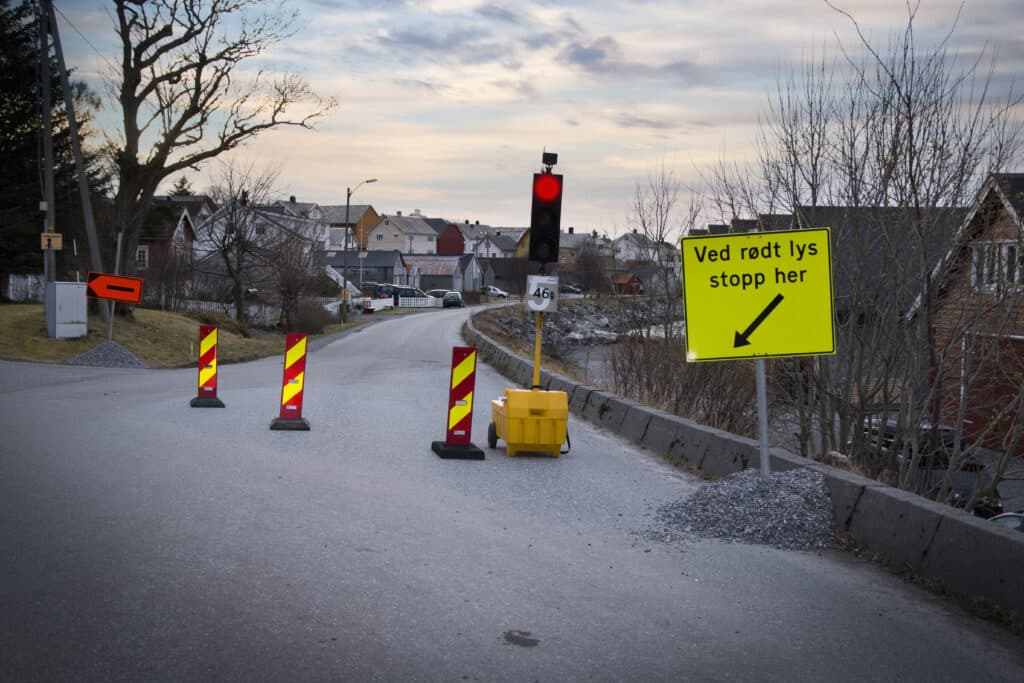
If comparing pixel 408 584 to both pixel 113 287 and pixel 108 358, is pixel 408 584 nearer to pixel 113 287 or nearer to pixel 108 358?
pixel 113 287

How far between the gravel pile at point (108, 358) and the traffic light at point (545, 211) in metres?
16.5

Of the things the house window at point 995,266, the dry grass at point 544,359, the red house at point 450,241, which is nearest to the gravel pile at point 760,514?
the house window at point 995,266

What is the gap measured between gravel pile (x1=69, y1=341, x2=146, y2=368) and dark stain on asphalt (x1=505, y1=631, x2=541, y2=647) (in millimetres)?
22474

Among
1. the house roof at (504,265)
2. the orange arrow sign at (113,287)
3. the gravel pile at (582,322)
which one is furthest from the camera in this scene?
the house roof at (504,265)

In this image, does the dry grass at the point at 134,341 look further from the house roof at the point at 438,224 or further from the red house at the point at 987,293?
the house roof at the point at 438,224

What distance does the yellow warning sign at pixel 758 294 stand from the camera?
28.3ft

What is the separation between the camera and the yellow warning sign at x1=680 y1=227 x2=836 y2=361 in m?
8.64

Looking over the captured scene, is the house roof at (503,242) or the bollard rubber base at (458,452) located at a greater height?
the house roof at (503,242)

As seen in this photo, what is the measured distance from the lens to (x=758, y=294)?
8.83m

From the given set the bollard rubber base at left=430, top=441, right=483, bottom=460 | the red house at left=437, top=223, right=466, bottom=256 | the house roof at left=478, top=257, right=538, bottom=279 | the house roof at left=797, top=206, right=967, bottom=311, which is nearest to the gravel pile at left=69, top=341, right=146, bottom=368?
the bollard rubber base at left=430, top=441, right=483, bottom=460

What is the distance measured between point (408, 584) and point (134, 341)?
25.0 metres

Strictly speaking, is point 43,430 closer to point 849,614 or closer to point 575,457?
point 575,457

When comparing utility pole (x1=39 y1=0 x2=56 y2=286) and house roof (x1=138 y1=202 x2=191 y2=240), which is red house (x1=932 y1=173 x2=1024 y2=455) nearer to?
utility pole (x1=39 y1=0 x2=56 y2=286)

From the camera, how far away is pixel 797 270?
8.71m
